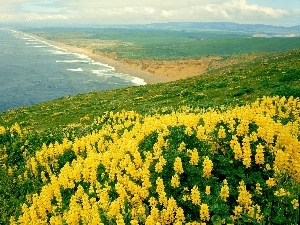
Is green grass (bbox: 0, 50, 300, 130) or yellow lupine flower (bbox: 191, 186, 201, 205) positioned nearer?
yellow lupine flower (bbox: 191, 186, 201, 205)

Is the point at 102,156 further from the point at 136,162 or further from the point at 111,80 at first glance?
the point at 111,80

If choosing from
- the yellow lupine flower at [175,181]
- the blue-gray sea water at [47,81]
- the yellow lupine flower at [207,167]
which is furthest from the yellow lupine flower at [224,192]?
the blue-gray sea water at [47,81]

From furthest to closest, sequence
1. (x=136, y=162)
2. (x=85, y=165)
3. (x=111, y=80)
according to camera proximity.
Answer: (x=111, y=80) → (x=85, y=165) → (x=136, y=162)

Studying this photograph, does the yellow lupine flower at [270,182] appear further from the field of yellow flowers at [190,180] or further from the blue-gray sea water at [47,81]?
the blue-gray sea water at [47,81]

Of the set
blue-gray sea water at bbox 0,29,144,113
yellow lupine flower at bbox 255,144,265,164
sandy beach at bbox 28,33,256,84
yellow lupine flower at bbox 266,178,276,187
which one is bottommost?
blue-gray sea water at bbox 0,29,144,113

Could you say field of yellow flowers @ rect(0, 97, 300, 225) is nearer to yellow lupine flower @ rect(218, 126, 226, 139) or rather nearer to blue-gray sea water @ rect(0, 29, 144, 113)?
yellow lupine flower @ rect(218, 126, 226, 139)

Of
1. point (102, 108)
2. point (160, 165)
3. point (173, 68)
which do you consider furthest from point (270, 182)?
point (173, 68)

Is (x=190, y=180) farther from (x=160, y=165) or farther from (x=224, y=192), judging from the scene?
(x=224, y=192)

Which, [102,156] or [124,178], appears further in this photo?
[102,156]

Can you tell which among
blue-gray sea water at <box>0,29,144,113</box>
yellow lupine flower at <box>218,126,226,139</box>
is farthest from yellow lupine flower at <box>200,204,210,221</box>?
blue-gray sea water at <box>0,29,144,113</box>

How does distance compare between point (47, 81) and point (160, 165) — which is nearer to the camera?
point (160, 165)

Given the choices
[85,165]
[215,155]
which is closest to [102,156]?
Result: [85,165]
